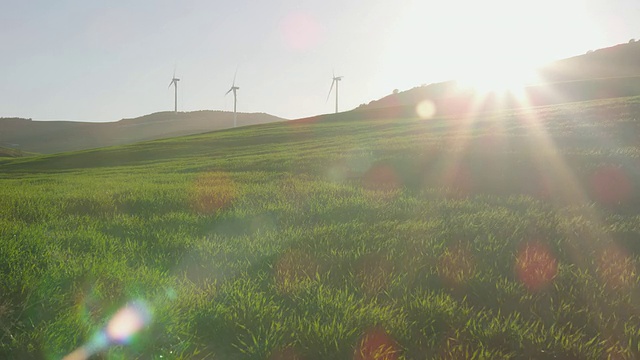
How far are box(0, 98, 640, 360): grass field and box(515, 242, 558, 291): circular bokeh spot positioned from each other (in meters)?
0.03

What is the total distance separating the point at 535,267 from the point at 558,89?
226 ft

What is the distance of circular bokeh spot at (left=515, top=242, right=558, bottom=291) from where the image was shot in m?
4.72

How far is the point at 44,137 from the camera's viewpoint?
150m

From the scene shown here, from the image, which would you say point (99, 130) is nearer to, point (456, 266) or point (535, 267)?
point (456, 266)

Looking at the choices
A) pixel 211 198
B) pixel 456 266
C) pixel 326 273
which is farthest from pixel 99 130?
pixel 456 266

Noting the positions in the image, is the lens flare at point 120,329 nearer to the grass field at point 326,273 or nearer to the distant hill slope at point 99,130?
the grass field at point 326,273

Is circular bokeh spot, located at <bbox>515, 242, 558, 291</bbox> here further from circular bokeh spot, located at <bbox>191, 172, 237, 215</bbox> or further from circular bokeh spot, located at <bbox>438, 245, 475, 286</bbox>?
circular bokeh spot, located at <bbox>191, 172, 237, 215</bbox>

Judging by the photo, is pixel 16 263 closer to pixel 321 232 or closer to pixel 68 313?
pixel 68 313

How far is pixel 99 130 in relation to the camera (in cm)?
15725

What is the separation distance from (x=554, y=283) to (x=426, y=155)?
11601 millimetres

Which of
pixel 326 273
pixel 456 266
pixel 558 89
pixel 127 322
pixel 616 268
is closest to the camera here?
pixel 127 322

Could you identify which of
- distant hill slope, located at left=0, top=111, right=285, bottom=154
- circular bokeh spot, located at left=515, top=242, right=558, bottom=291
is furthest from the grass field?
distant hill slope, located at left=0, top=111, right=285, bottom=154

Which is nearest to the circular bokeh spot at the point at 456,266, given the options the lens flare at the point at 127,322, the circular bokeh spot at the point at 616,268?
the circular bokeh spot at the point at 616,268

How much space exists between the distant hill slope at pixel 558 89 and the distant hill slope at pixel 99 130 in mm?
79331
